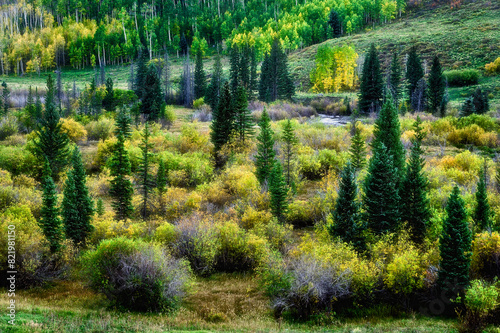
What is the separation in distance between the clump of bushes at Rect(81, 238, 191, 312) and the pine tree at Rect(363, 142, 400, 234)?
47.0 feet

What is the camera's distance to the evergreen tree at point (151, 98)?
7181 cm

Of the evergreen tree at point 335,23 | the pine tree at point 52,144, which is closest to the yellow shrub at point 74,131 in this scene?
the pine tree at point 52,144

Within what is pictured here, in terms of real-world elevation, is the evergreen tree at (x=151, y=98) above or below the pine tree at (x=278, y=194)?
above

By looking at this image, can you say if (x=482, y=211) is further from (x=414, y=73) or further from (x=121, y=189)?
(x=414, y=73)

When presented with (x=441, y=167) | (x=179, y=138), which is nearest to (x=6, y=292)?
(x=179, y=138)

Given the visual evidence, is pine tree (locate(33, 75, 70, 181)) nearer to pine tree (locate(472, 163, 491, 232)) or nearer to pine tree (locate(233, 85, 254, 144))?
pine tree (locate(233, 85, 254, 144))

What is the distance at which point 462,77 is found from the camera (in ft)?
284

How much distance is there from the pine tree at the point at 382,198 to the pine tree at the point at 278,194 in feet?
22.3

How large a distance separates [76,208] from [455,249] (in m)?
26.2

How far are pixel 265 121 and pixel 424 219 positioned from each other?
17.8 m

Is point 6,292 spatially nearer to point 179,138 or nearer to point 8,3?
point 179,138

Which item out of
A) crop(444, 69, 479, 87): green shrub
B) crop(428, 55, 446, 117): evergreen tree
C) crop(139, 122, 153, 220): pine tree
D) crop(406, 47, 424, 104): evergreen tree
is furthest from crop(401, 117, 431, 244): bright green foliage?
crop(444, 69, 479, 87): green shrub

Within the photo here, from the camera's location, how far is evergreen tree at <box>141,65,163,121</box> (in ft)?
236

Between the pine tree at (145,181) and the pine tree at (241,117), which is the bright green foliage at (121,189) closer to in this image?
the pine tree at (145,181)
